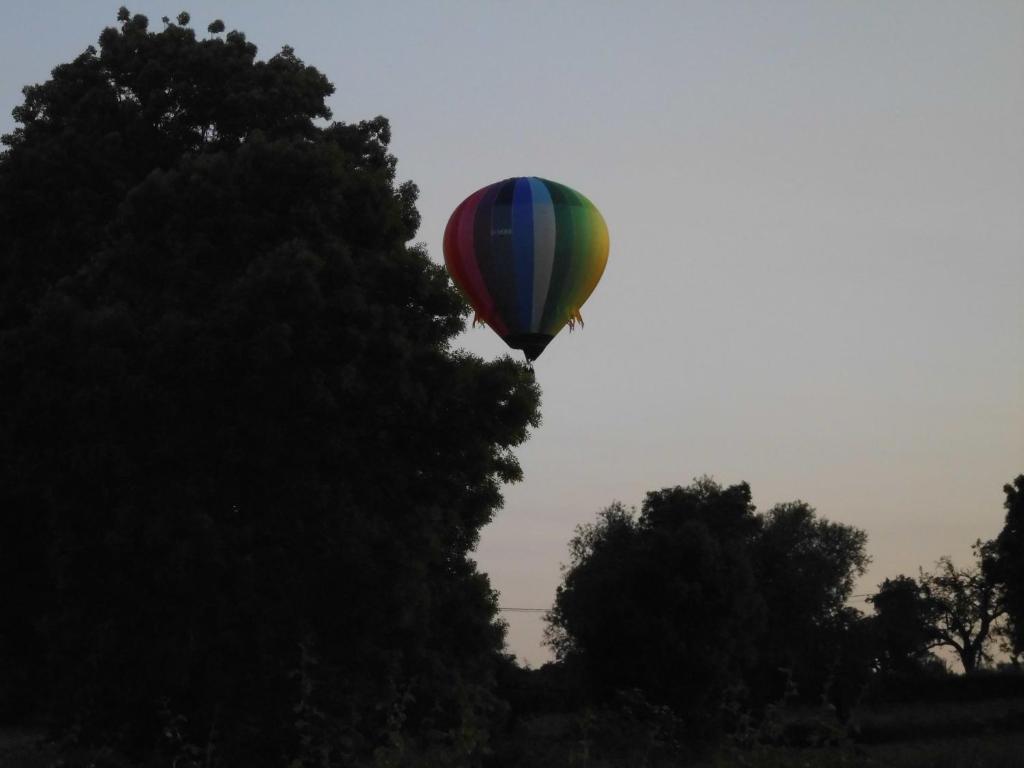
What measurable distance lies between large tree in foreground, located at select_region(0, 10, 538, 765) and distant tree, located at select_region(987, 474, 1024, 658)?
146ft

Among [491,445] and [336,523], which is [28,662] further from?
Answer: [491,445]

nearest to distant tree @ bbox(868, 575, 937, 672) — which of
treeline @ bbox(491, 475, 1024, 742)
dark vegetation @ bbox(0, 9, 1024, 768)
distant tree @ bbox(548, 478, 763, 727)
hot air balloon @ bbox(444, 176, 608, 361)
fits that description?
treeline @ bbox(491, 475, 1024, 742)

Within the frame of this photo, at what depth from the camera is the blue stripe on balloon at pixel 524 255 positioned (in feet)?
116

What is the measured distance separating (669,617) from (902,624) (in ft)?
97.5

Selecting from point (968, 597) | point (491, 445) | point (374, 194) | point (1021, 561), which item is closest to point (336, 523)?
point (491, 445)

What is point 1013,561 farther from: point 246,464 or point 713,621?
point 246,464

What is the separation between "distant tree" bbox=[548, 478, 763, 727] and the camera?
53969 millimetres

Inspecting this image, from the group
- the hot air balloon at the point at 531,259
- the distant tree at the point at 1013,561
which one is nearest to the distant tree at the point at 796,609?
the distant tree at the point at 1013,561

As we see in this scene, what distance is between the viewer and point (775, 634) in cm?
7175

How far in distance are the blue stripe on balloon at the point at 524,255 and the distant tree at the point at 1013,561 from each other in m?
36.5

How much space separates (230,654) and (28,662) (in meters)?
4.55

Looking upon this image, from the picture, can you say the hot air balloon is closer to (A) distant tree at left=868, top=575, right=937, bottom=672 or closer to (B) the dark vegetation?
(B) the dark vegetation

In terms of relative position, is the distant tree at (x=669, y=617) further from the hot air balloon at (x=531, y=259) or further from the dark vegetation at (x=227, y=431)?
the dark vegetation at (x=227, y=431)

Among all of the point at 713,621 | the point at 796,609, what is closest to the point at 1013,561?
the point at 796,609
